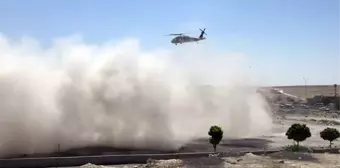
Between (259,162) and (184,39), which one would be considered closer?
(259,162)

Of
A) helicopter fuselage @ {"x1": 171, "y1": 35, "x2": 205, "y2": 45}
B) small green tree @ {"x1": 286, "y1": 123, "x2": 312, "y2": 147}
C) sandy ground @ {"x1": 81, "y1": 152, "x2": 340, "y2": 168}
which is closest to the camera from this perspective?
sandy ground @ {"x1": 81, "y1": 152, "x2": 340, "y2": 168}

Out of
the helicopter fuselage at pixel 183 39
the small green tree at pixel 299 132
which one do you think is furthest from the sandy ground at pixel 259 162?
the helicopter fuselage at pixel 183 39

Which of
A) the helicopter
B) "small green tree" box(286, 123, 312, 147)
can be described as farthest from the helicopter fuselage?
"small green tree" box(286, 123, 312, 147)

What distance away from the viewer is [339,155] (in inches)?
1137

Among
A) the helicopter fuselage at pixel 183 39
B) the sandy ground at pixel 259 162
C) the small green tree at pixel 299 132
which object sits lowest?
the sandy ground at pixel 259 162

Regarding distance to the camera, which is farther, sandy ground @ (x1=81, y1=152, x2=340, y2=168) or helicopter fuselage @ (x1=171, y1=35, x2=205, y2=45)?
helicopter fuselage @ (x1=171, y1=35, x2=205, y2=45)

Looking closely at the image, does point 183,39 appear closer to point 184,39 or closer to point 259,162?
point 184,39

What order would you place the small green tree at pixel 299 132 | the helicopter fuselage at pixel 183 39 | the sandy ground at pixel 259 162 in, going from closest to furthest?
the sandy ground at pixel 259 162, the small green tree at pixel 299 132, the helicopter fuselage at pixel 183 39

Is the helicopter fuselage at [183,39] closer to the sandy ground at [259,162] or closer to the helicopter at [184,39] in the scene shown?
the helicopter at [184,39]

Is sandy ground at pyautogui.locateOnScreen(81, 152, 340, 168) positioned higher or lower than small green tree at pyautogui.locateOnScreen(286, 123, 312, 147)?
lower

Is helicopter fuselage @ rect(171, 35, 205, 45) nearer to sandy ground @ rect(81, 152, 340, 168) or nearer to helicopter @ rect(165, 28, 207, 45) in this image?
helicopter @ rect(165, 28, 207, 45)

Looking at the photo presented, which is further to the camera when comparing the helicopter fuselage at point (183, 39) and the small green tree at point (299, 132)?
the helicopter fuselage at point (183, 39)

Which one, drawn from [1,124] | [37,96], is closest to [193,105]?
[37,96]

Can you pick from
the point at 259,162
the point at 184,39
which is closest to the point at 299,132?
the point at 259,162
